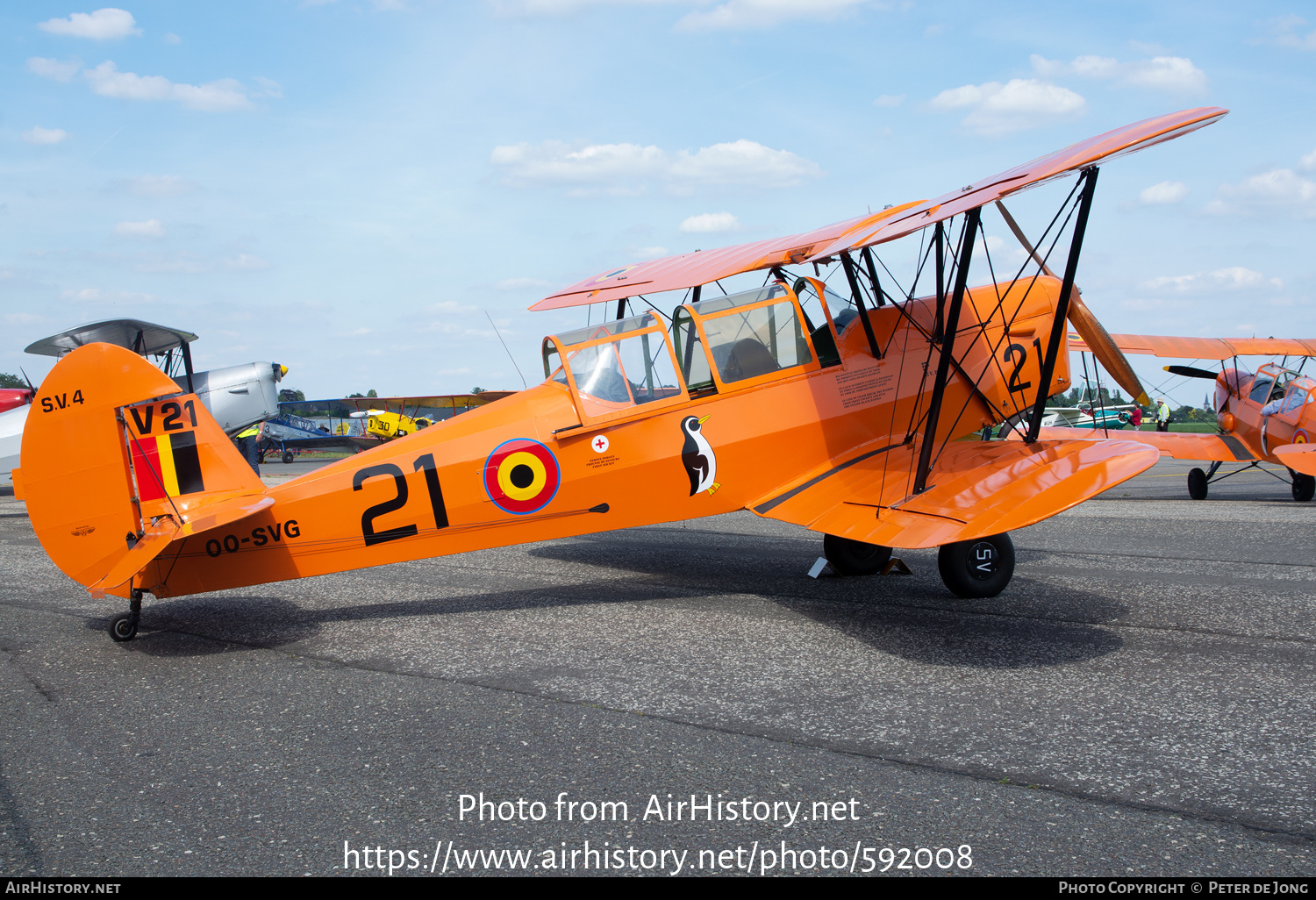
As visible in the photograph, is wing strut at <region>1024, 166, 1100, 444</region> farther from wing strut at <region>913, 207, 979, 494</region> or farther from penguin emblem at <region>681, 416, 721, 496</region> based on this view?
penguin emblem at <region>681, 416, 721, 496</region>

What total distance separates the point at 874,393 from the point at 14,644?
674 cm

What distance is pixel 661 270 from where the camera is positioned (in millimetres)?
8188

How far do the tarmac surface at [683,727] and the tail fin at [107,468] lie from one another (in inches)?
→ 31.0

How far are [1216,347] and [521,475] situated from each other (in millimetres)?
13362

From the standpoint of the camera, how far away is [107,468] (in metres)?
5.27

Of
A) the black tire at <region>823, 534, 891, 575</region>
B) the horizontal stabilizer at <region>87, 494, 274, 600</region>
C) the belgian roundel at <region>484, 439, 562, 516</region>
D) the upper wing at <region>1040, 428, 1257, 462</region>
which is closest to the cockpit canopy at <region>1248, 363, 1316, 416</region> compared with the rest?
the upper wing at <region>1040, 428, 1257, 462</region>

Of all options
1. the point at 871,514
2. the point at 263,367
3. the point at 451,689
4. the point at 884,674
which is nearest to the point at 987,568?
the point at 871,514

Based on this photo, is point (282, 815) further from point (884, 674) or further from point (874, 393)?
point (874, 393)

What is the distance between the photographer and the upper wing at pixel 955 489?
16.8 ft

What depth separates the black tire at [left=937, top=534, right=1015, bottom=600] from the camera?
6.28m

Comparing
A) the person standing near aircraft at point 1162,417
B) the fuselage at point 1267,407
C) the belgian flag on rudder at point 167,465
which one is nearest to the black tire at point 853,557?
the belgian flag on rudder at point 167,465

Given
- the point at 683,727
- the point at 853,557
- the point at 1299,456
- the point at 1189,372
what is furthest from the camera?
the point at 1189,372

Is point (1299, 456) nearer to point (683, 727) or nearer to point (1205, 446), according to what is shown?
point (1205, 446)

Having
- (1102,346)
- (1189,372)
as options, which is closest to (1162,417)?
(1189,372)
